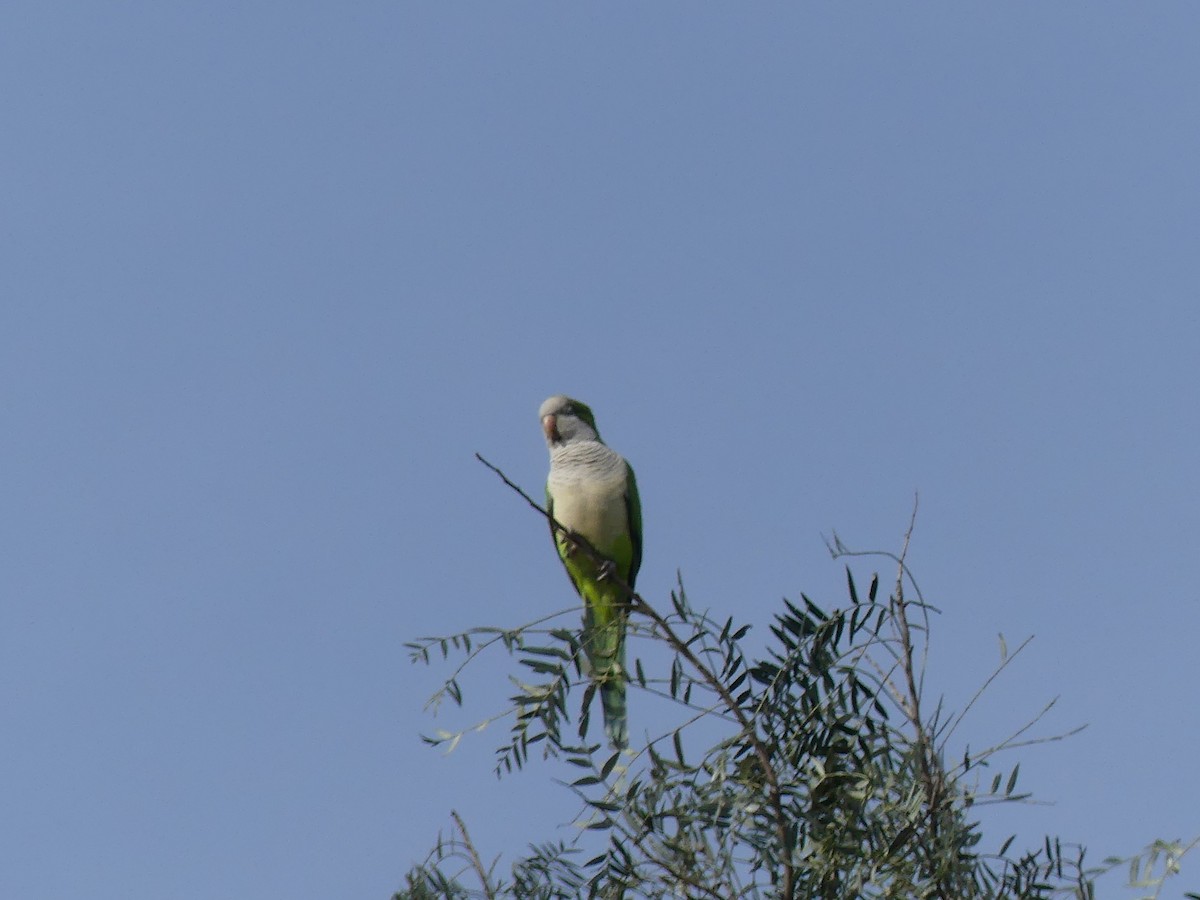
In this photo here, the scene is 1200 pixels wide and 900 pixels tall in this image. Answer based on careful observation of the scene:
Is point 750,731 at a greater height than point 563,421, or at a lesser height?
lesser

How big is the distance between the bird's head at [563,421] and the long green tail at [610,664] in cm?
85

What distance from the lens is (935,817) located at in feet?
8.91

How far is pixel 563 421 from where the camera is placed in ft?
19.6

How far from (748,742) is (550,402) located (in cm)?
325

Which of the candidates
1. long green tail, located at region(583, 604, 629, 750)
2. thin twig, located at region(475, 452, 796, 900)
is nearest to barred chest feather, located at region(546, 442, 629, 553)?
long green tail, located at region(583, 604, 629, 750)

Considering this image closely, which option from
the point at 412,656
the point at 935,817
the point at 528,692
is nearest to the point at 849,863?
the point at 935,817

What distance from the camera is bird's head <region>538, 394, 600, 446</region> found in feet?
19.6

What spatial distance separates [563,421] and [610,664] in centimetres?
287

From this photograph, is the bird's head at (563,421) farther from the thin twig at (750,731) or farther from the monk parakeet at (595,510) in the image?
the thin twig at (750,731)

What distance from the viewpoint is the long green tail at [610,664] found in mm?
2992

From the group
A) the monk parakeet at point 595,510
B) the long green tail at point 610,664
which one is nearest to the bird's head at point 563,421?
the monk parakeet at point 595,510

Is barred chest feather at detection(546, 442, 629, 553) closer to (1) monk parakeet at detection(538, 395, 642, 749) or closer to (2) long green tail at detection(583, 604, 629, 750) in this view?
(1) monk parakeet at detection(538, 395, 642, 749)

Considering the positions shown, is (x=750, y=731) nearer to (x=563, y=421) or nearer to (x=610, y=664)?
(x=610, y=664)

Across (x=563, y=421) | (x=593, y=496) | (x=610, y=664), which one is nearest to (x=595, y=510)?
(x=593, y=496)
